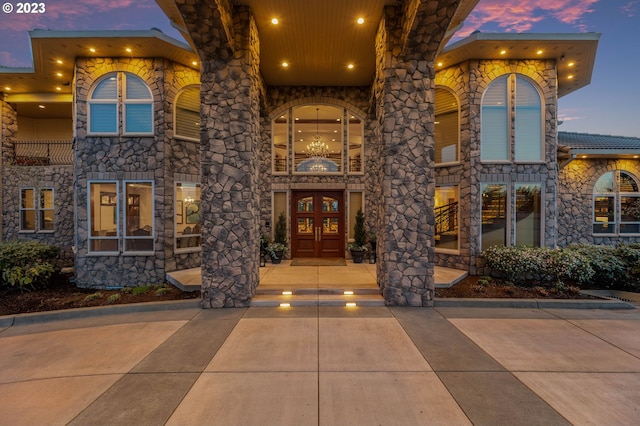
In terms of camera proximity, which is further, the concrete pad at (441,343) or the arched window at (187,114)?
the arched window at (187,114)

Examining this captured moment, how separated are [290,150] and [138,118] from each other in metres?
4.56

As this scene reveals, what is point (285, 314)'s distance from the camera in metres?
5.47

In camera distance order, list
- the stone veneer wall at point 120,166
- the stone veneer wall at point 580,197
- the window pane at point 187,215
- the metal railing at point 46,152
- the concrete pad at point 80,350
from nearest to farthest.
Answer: the concrete pad at point 80,350 < the stone veneer wall at point 120,166 < the window pane at point 187,215 < the stone veneer wall at point 580,197 < the metal railing at point 46,152

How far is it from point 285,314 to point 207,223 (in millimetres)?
2404

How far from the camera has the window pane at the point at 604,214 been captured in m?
10.5

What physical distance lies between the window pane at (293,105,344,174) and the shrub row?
18.9 feet

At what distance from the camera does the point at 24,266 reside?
7.27 m

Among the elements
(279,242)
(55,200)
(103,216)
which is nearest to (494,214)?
(279,242)

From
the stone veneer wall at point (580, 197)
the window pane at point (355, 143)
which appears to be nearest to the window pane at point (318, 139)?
the window pane at point (355, 143)

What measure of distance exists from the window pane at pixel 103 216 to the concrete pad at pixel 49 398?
5440 millimetres

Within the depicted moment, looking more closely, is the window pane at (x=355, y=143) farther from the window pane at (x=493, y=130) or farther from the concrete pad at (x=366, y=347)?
the concrete pad at (x=366, y=347)

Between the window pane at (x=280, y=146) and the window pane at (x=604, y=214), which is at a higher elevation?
the window pane at (x=280, y=146)

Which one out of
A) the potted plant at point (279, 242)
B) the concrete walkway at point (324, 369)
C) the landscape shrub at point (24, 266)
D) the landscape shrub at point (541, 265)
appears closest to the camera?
the concrete walkway at point (324, 369)

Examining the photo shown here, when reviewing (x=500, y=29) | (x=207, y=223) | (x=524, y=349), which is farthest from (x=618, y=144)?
(x=207, y=223)
